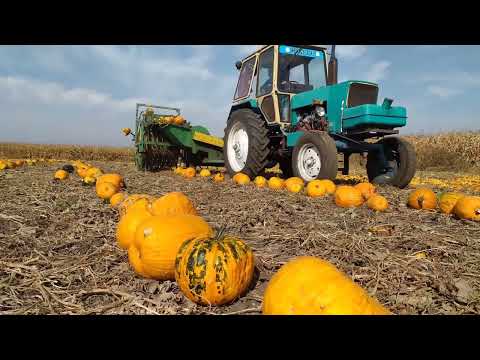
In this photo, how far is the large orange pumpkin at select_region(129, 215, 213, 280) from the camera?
2166mm

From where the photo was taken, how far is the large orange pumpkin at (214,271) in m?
1.84

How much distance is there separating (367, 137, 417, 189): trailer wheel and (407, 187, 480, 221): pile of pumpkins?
6.51 feet

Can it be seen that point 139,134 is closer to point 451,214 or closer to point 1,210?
point 1,210

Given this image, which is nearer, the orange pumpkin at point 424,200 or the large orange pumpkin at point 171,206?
the large orange pumpkin at point 171,206

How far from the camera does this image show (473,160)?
18.7 metres

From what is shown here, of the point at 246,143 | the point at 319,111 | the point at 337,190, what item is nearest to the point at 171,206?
the point at 337,190

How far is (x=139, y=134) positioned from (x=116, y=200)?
7.03 metres

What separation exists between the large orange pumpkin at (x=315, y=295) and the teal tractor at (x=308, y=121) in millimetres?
4543

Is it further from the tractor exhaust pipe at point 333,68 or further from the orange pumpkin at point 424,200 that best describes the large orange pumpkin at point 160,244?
the tractor exhaust pipe at point 333,68

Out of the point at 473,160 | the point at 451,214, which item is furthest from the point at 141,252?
the point at 473,160

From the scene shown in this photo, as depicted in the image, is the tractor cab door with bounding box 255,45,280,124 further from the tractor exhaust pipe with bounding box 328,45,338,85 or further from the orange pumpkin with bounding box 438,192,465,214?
the orange pumpkin with bounding box 438,192,465,214

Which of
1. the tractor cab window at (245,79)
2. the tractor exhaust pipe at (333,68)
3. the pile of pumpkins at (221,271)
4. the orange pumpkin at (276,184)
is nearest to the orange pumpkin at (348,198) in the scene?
the orange pumpkin at (276,184)

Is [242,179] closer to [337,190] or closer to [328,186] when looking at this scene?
[328,186]

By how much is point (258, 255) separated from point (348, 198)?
2551 mm
